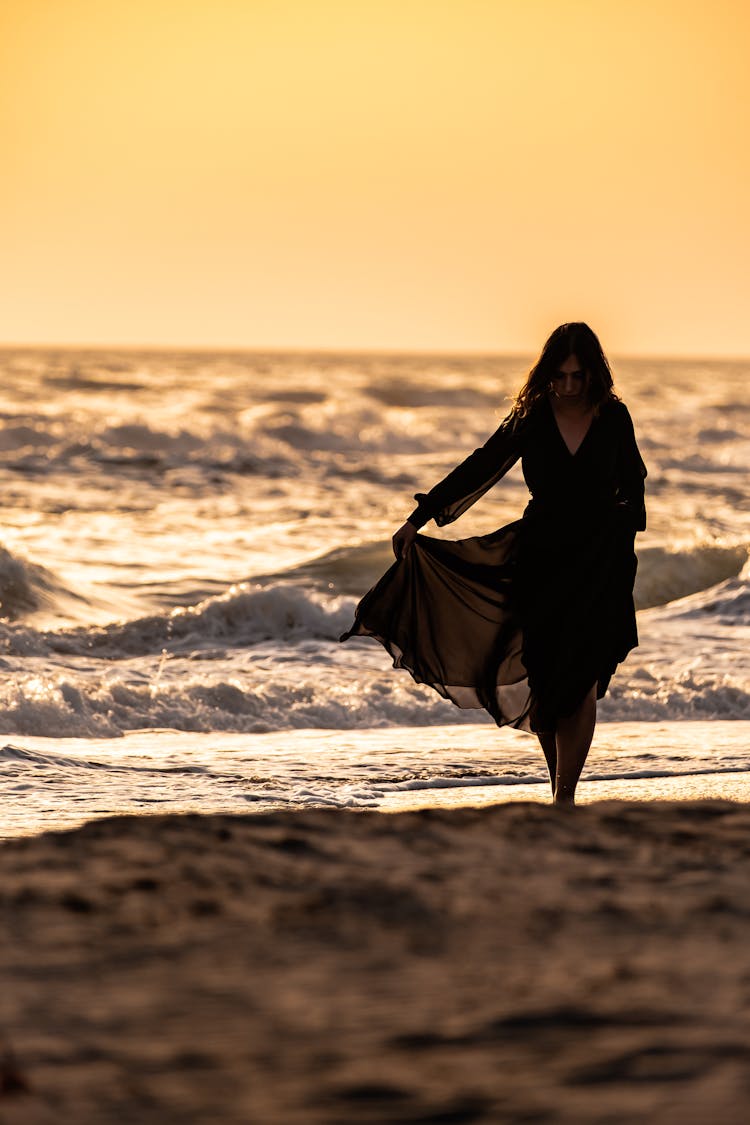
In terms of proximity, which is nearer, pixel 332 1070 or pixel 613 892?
pixel 332 1070

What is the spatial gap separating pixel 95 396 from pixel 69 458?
25.2 meters

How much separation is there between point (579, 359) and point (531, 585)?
734 millimetres

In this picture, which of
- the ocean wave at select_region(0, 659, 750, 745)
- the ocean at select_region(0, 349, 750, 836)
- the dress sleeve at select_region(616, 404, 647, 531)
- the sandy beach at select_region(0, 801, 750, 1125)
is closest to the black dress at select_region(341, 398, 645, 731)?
the dress sleeve at select_region(616, 404, 647, 531)

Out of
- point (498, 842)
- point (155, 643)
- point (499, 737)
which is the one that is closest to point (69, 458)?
point (155, 643)

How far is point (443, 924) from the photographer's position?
2303 millimetres

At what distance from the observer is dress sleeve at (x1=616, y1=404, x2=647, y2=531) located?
4.95 m

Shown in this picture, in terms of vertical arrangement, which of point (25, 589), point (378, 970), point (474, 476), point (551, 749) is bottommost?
point (25, 589)

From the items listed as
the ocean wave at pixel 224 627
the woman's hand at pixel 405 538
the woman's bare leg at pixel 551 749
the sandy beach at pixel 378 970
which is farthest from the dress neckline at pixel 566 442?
the ocean wave at pixel 224 627

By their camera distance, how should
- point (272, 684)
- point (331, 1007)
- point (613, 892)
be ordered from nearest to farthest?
point (331, 1007), point (613, 892), point (272, 684)

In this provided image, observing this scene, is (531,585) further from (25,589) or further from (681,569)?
(681,569)

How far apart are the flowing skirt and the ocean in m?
0.51

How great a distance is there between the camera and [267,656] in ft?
32.7

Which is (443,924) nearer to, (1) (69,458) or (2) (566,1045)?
(2) (566,1045)

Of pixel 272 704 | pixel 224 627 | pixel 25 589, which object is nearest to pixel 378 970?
pixel 272 704
